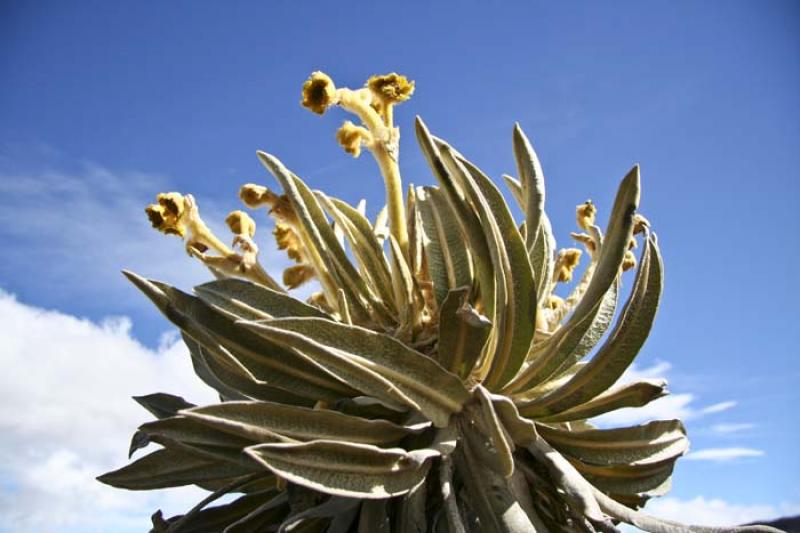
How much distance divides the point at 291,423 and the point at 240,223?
3.01 feet

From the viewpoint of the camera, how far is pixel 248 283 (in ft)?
6.18

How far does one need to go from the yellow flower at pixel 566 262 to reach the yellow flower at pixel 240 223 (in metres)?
1.11

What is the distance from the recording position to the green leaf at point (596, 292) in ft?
5.84

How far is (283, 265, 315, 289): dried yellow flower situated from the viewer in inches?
94.9

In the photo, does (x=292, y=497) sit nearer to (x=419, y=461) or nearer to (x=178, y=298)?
(x=419, y=461)

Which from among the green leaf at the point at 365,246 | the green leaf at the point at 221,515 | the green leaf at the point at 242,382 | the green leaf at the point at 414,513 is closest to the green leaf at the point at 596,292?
the green leaf at the point at 414,513

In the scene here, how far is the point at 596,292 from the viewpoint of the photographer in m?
1.82

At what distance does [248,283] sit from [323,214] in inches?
15.7

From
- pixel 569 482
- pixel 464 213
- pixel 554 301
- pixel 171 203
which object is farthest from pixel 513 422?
pixel 171 203

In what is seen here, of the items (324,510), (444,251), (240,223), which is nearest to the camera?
(324,510)

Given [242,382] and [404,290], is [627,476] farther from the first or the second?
[242,382]

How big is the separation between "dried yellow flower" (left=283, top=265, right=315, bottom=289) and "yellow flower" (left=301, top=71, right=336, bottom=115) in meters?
0.52

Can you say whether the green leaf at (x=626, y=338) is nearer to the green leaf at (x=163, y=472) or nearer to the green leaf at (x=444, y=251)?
the green leaf at (x=444, y=251)

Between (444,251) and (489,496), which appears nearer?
(489,496)
